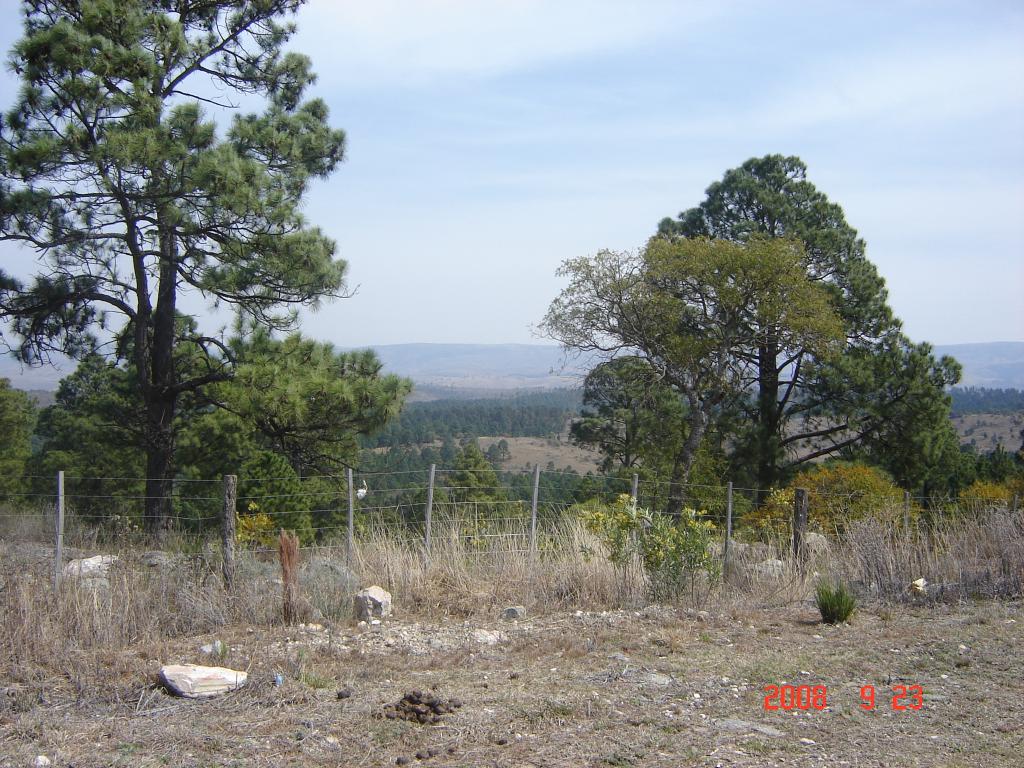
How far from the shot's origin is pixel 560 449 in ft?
230

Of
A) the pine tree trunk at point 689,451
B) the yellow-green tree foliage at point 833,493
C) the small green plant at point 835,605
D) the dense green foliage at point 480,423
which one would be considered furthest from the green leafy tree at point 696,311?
the dense green foliage at point 480,423

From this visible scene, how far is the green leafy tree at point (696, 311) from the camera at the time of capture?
896 inches

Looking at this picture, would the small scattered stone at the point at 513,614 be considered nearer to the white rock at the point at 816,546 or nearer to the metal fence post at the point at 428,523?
the metal fence post at the point at 428,523

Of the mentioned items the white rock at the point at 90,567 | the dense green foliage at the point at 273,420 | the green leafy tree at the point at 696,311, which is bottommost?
the white rock at the point at 90,567

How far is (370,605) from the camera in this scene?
23.7ft

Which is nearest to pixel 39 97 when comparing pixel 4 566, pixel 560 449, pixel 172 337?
pixel 172 337

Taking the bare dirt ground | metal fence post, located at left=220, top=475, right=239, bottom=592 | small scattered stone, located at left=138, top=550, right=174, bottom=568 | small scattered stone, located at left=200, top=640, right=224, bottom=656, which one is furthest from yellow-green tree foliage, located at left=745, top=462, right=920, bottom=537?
small scattered stone, located at left=200, top=640, right=224, bottom=656

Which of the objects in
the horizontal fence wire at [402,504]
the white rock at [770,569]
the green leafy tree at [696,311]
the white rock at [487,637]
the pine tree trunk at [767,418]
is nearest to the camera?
the white rock at [487,637]

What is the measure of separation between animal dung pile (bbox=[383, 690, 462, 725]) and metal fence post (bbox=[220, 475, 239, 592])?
9.11ft

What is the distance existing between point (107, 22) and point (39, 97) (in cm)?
146

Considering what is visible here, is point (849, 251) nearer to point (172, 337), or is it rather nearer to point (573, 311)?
point (573, 311)

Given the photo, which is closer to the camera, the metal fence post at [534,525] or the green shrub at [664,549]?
the green shrub at [664,549]
